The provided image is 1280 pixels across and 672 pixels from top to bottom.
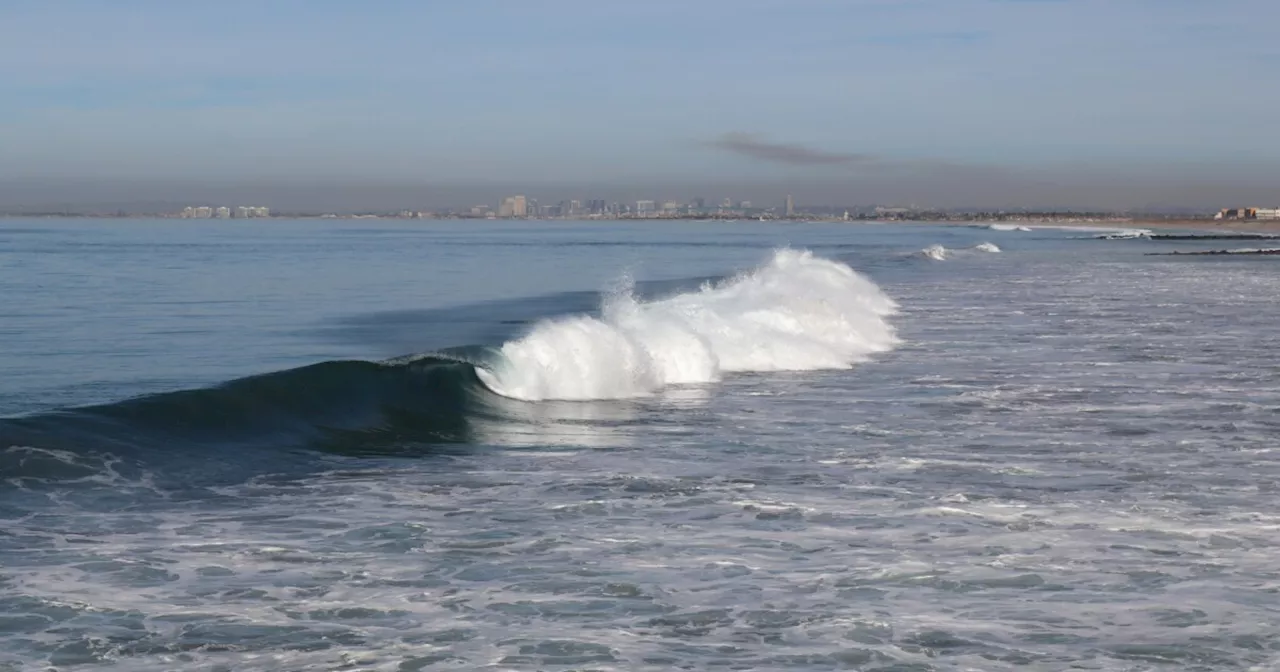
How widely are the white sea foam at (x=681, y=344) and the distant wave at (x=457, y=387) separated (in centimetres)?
3

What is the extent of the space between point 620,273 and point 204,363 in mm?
39534

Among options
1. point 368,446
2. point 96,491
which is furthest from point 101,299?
point 96,491

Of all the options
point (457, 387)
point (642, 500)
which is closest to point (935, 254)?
point (457, 387)

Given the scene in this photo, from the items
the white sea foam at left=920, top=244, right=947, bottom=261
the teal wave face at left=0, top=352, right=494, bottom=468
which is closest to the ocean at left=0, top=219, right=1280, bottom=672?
the teal wave face at left=0, top=352, right=494, bottom=468

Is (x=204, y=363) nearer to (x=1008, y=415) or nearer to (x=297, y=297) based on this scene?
(x=1008, y=415)

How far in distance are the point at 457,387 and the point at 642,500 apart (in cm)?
764

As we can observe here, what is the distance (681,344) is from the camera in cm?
2155

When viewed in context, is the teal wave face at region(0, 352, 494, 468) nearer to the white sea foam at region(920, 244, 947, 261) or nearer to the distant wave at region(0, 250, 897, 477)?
the distant wave at region(0, 250, 897, 477)

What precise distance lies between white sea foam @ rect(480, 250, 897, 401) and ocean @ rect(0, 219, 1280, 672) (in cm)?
8

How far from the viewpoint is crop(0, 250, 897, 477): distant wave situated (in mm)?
14133

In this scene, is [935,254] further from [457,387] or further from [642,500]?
[642,500]

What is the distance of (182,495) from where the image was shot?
11.7 metres

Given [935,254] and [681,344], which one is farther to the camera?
[935,254]

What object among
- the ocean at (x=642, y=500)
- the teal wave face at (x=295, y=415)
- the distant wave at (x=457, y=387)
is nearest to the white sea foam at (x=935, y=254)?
the distant wave at (x=457, y=387)
